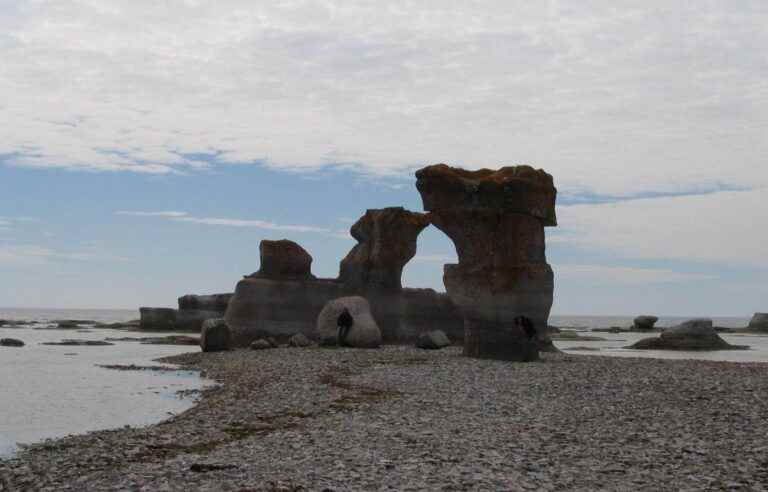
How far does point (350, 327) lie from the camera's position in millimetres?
41969

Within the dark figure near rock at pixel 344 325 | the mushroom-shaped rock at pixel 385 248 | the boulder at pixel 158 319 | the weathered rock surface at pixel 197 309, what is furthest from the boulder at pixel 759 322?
the dark figure near rock at pixel 344 325

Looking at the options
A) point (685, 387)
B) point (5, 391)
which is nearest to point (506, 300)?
point (685, 387)

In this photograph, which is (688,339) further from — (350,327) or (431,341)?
(350,327)

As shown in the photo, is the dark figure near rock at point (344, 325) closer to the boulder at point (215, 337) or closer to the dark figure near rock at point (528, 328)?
the boulder at point (215, 337)

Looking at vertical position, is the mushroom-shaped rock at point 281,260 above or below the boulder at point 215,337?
above

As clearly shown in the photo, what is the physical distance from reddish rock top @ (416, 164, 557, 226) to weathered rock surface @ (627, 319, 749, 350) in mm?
25116

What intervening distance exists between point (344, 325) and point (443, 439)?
27260 mm

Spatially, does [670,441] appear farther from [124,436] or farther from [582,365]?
[582,365]

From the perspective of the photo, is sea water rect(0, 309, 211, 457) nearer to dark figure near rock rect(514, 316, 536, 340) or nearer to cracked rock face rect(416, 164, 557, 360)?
cracked rock face rect(416, 164, 557, 360)

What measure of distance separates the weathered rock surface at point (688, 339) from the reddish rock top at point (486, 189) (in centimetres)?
2512

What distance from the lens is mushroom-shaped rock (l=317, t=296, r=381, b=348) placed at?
138 ft

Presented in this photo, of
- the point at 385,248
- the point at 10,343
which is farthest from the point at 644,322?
the point at 10,343

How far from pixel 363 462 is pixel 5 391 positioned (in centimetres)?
2037

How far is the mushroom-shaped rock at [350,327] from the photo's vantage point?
4194 cm
